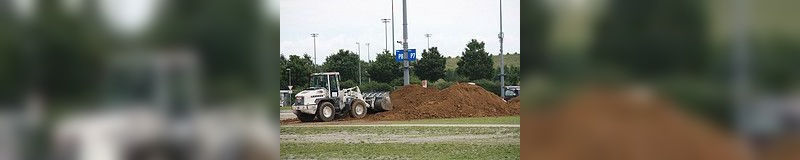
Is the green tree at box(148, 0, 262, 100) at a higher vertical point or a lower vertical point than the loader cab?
higher

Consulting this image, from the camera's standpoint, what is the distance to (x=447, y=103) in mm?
12500

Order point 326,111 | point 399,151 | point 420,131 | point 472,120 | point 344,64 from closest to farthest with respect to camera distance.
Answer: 1. point 399,151
2. point 420,131
3. point 326,111
4. point 472,120
5. point 344,64

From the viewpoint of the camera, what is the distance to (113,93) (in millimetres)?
1981

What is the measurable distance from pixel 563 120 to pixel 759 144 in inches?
18.3

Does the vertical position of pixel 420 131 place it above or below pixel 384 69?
below

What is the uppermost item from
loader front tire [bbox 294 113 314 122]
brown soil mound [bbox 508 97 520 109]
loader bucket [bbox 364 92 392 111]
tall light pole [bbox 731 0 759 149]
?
tall light pole [bbox 731 0 759 149]

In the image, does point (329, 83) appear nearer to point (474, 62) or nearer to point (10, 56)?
point (474, 62)

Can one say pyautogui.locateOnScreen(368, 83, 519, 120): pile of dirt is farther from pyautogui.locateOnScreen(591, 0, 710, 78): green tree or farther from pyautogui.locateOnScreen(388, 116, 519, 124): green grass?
pyautogui.locateOnScreen(591, 0, 710, 78): green tree

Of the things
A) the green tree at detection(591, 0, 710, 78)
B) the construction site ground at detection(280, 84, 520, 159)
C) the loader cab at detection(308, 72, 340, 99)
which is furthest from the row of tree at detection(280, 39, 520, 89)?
the green tree at detection(591, 0, 710, 78)

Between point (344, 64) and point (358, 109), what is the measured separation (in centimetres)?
809

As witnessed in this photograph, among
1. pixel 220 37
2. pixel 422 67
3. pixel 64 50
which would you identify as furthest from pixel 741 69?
pixel 422 67

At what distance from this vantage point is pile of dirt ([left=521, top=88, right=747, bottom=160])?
1.83 m

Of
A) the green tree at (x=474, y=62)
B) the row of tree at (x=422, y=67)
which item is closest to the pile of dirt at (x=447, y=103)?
the row of tree at (x=422, y=67)

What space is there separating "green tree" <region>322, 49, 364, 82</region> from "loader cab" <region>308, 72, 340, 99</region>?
7.59 m
